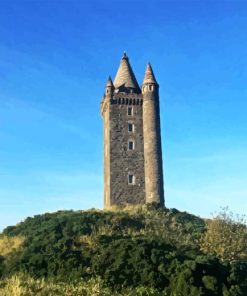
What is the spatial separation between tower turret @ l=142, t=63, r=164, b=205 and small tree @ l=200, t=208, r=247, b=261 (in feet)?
43.9

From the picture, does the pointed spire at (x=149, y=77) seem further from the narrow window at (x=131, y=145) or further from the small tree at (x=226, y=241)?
the small tree at (x=226, y=241)

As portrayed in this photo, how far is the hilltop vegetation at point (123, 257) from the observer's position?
68.1ft

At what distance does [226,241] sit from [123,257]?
11726 millimetres

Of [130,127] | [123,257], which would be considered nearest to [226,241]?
[123,257]

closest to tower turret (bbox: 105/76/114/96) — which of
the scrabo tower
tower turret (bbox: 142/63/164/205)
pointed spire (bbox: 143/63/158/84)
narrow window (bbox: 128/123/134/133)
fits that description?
the scrabo tower

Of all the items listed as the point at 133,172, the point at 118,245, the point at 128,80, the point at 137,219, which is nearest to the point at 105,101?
A: the point at 128,80

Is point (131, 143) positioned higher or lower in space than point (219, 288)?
higher

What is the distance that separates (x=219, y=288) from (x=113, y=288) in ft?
19.4

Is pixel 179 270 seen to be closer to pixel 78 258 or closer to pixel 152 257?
pixel 152 257

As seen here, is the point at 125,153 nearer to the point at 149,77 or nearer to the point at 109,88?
the point at 109,88

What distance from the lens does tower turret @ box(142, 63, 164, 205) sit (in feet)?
168

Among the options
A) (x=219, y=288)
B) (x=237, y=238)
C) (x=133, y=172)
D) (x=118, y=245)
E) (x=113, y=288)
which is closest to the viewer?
(x=113, y=288)

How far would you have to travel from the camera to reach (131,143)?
52719mm

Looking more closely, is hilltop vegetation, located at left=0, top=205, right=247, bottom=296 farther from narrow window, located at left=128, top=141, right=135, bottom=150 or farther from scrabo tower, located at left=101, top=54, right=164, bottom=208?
narrow window, located at left=128, top=141, right=135, bottom=150
